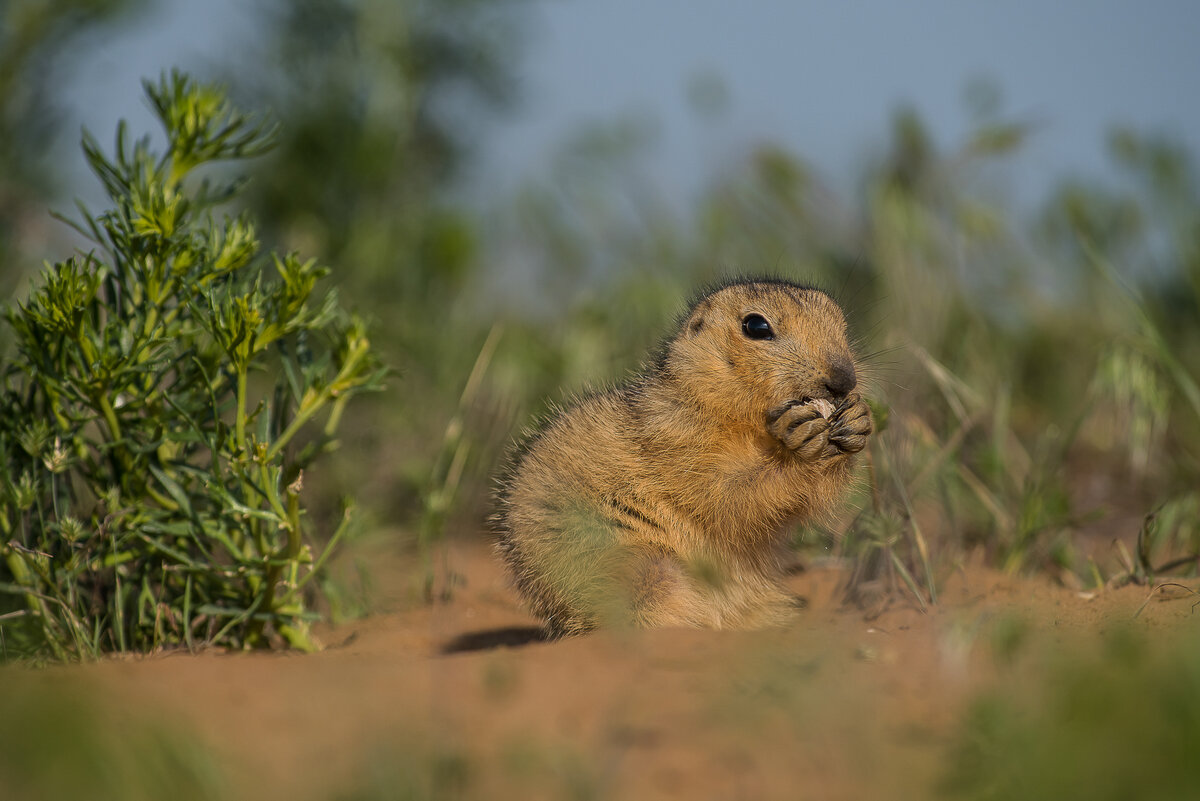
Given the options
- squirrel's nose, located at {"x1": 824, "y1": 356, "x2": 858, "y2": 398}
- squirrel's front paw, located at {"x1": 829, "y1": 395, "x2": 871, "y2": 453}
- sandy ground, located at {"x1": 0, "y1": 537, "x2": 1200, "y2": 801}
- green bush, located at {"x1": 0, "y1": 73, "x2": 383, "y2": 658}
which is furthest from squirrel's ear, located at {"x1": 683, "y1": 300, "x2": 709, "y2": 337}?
sandy ground, located at {"x1": 0, "y1": 537, "x2": 1200, "y2": 801}

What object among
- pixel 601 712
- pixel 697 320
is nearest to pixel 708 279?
pixel 697 320

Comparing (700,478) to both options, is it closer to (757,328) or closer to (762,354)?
(762,354)

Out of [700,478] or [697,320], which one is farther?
[697,320]

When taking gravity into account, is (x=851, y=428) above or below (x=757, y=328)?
below

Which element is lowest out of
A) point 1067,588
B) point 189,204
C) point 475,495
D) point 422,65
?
point 1067,588

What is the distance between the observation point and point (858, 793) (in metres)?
1.97

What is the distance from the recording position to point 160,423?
364cm

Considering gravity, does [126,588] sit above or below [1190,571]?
above

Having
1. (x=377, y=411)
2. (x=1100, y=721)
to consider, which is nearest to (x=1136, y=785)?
(x=1100, y=721)

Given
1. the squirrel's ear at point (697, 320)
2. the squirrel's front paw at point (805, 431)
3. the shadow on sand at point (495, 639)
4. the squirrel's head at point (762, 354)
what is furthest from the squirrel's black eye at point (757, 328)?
the shadow on sand at point (495, 639)

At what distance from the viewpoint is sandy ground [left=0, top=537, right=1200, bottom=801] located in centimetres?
204

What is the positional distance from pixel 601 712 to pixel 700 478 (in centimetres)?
186

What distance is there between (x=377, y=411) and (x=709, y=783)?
4.86 metres

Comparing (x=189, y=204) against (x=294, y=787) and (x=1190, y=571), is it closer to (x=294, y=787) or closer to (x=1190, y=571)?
(x=294, y=787)
